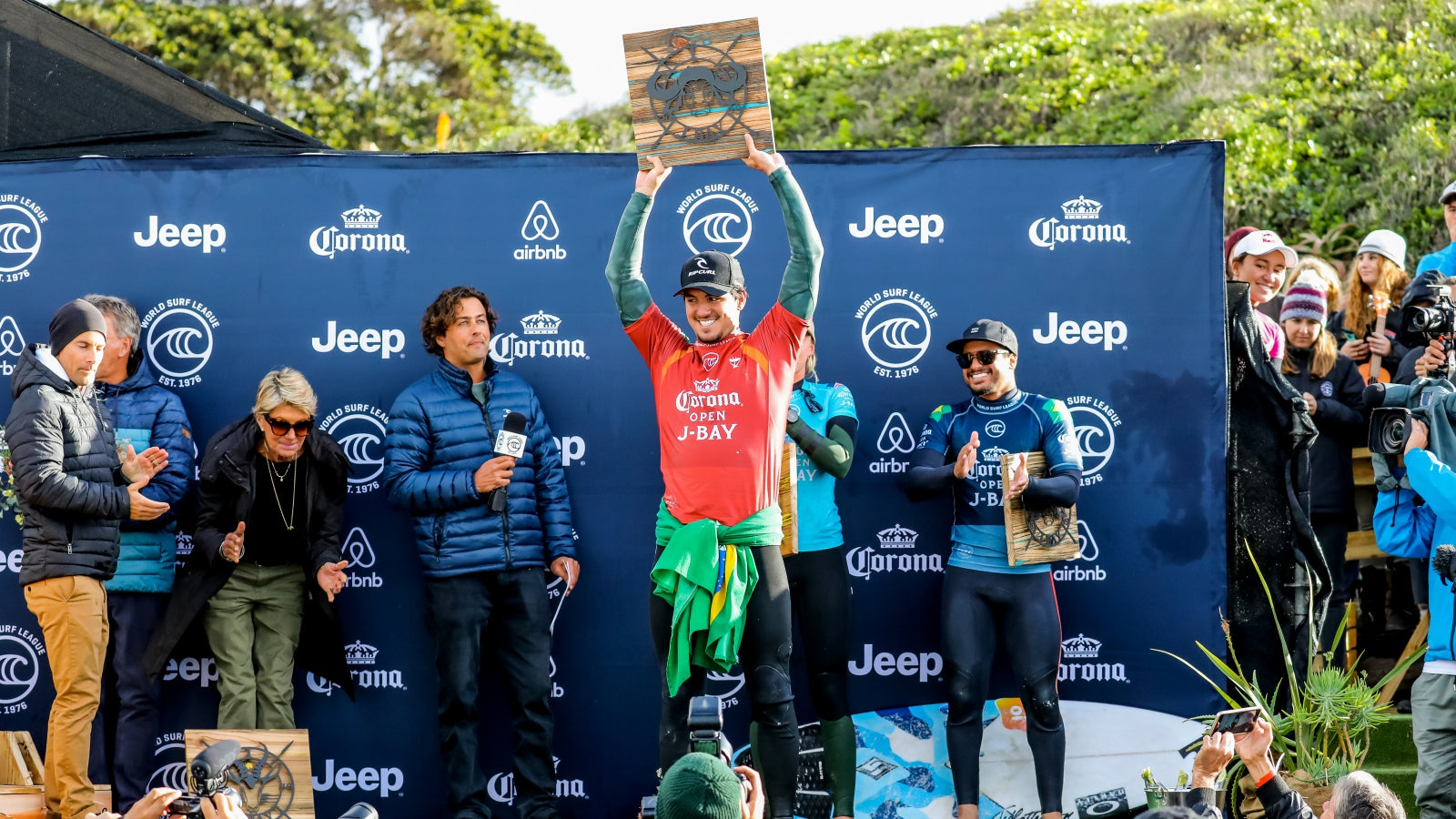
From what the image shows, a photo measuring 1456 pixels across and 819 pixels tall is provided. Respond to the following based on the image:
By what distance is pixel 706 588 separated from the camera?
462 cm

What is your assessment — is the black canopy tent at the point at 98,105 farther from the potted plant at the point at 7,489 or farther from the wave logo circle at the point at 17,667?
the wave logo circle at the point at 17,667

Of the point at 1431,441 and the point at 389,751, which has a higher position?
the point at 1431,441

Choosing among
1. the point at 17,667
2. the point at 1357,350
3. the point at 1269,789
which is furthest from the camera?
the point at 1357,350

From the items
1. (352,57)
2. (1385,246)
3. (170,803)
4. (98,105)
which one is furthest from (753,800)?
(352,57)

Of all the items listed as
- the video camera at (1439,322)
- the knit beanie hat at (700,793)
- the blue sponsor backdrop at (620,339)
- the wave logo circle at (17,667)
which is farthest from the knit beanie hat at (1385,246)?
the wave logo circle at (17,667)

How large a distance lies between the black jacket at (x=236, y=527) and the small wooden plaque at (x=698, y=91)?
1853 mm

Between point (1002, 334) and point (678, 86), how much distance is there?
154 cm

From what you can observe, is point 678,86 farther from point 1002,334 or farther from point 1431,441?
point 1431,441

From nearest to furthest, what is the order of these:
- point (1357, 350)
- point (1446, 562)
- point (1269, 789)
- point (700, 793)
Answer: point (700, 793), point (1269, 789), point (1446, 562), point (1357, 350)

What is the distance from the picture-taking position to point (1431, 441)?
493 cm

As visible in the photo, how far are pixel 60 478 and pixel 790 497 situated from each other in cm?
267

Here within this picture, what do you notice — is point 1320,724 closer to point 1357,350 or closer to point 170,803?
point 1357,350

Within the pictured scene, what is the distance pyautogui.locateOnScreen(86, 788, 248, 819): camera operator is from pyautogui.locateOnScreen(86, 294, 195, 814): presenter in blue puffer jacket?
2518 mm

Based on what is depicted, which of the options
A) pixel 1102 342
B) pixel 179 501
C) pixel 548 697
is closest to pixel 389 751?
pixel 548 697
